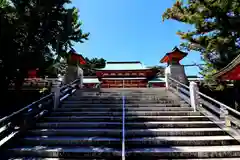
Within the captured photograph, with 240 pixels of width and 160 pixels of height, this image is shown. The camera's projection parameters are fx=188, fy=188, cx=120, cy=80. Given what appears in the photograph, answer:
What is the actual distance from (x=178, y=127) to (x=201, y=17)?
8.92 m

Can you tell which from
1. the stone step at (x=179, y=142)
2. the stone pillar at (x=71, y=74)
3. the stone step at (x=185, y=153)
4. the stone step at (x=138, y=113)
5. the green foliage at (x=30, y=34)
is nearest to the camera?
the stone step at (x=185, y=153)

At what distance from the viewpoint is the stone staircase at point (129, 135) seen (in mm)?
4465

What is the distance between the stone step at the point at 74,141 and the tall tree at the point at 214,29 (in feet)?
29.9

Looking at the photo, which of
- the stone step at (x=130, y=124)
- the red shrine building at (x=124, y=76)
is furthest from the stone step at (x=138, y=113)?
the red shrine building at (x=124, y=76)

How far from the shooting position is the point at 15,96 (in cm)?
1130

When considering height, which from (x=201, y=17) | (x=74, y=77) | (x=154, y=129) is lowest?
(x=154, y=129)

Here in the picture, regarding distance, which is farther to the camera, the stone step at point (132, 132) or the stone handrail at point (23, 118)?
the stone step at point (132, 132)

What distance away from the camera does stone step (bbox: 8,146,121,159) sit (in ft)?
14.6

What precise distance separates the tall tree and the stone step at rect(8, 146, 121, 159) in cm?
951

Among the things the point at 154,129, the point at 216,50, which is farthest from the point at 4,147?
the point at 216,50

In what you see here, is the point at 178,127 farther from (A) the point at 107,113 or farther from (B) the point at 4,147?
(B) the point at 4,147

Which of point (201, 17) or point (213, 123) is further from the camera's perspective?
point (201, 17)

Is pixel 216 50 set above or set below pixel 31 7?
below

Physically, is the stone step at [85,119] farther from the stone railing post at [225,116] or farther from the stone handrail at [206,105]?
the stone railing post at [225,116]
